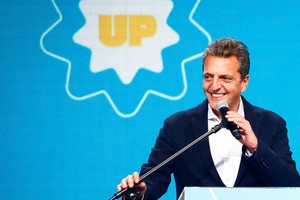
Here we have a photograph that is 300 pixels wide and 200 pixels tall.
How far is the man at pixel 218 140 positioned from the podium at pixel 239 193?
0.54 meters

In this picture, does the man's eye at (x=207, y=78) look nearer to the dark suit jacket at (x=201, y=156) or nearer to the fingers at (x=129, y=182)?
the dark suit jacket at (x=201, y=156)

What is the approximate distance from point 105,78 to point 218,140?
92 cm

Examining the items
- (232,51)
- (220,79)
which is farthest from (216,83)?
(232,51)

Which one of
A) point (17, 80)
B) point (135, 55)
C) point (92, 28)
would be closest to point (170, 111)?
point (135, 55)

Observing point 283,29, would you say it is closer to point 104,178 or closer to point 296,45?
point 296,45

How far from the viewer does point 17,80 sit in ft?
11.1

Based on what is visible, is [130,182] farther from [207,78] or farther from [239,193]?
[207,78]

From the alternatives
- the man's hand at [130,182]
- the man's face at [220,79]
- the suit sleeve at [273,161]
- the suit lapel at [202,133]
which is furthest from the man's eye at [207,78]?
the man's hand at [130,182]

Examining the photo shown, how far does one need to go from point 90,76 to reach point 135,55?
0.23 metres

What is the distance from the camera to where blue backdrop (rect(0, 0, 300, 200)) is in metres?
3.29

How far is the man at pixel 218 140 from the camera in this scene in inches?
97.0

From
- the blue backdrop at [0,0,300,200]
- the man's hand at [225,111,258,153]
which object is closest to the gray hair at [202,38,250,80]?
the man's hand at [225,111,258,153]

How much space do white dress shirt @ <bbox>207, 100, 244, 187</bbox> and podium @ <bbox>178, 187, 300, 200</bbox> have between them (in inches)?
25.1

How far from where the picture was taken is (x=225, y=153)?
253cm
